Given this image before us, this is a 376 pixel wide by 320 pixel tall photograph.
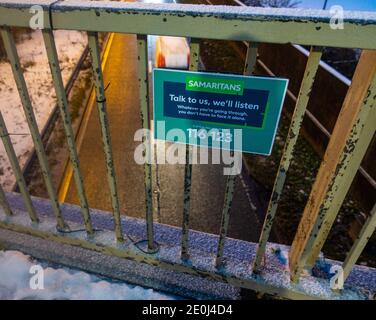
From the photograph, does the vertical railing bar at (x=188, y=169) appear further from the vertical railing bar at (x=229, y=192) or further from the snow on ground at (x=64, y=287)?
the snow on ground at (x=64, y=287)

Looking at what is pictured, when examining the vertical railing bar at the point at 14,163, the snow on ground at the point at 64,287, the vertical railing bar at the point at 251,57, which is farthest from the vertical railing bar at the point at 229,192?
the vertical railing bar at the point at 14,163

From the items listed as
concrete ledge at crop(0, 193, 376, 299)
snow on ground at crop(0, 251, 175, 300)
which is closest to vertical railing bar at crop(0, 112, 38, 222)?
concrete ledge at crop(0, 193, 376, 299)

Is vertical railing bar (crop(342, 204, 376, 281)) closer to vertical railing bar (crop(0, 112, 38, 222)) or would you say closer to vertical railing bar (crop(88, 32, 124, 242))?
vertical railing bar (crop(88, 32, 124, 242))

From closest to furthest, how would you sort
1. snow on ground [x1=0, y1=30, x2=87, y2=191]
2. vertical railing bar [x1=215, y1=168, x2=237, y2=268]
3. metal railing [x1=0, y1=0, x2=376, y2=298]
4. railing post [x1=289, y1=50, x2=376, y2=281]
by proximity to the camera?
metal railing [x1=0, y1=0, x2=376, y2=298], railing post [x1=289, y1=50, x2=376, y2=281], vertical railing bar [x1=215, y1=168, x2=237, y2=268], snow on ground [x1=0, y1=30, x2=87, y2=191]

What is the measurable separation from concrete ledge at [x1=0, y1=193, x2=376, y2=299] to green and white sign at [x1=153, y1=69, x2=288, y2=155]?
85cm

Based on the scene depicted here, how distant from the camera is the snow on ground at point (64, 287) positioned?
1972 millimetres

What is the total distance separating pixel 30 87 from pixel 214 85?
738 cm

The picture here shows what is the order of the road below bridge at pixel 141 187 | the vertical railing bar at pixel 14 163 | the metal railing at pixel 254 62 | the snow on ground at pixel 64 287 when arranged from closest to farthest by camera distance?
the metal railing at pixel 254 62 → the vertical railing bar at pixel 14 163 → the snow on ground at pixel 64 287 → the road below bridge at pixel 141 187

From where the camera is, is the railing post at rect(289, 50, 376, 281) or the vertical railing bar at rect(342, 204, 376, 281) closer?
the railing post at rect(289, 50, 376, 281)

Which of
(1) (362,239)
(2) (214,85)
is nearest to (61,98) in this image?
(2) (214,85)

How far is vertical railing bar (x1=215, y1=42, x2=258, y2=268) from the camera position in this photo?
3.75ft

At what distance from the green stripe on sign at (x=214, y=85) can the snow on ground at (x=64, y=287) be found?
4.65 ft

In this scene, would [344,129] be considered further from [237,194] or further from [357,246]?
[237,194]
